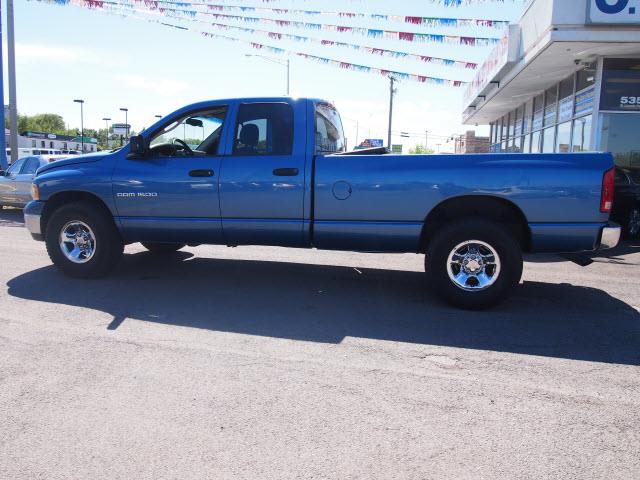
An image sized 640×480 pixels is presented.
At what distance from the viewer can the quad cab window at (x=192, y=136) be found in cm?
618

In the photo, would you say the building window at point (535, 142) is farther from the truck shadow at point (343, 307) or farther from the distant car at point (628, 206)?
the truck shadow at point (343, 307)

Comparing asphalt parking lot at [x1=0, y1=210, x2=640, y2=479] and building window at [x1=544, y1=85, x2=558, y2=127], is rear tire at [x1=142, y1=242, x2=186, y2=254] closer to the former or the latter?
asphalt parking lot at [x1=0, y1=210, x2=640, y2=479]

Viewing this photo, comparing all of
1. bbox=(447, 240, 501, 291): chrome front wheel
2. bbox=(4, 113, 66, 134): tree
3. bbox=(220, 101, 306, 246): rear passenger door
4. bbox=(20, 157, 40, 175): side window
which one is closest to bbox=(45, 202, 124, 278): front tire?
bbox=(220, 101, 306, 246): rear passenger door

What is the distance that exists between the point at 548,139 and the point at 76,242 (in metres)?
15.4

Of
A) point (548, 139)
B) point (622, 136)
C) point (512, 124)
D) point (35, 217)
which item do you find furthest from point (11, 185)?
point (512, 124)

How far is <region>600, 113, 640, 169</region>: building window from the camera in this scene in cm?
1312

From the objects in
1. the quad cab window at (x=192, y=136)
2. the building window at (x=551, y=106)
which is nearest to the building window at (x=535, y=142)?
the building window at (x=551, y=106)

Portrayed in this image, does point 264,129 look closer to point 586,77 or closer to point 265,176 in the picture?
point 265,176

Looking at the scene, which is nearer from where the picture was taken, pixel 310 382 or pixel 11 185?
pixel 310 382

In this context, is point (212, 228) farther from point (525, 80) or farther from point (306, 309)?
point (525, 80)

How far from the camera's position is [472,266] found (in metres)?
5.39

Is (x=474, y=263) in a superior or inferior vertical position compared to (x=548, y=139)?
inferior

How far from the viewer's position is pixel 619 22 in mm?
10711

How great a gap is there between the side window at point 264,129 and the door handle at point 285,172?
0.23 meters
